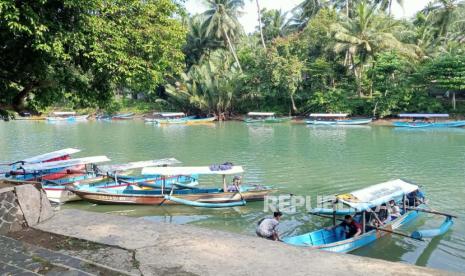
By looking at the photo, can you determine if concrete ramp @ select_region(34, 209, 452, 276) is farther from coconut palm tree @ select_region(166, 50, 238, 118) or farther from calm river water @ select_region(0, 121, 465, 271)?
coconut palm tree @ select_region(166, 50, 238, 118)

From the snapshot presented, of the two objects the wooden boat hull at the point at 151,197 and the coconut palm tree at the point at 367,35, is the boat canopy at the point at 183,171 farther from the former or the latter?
the coconut palm tree at the point at 367,35

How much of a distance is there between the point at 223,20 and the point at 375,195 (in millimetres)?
42013

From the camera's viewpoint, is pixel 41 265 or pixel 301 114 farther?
pixel 301 114

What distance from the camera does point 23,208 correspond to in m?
6.48

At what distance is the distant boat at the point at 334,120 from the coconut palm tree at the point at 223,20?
12473mm

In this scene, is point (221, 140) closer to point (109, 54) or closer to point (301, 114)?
point (301, 114)

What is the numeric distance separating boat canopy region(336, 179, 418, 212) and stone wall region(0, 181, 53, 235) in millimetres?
6981

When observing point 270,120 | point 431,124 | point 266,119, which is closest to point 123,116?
point 266,119

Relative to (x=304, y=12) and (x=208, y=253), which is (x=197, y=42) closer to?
(x=304, y=12)

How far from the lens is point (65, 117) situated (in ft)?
189

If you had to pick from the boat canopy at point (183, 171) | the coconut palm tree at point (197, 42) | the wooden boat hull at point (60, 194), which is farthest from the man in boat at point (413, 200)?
the coconut palm tree at point (197, 42)

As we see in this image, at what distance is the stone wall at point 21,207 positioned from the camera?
245 inches

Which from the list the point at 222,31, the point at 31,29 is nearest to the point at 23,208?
the point at 31,29

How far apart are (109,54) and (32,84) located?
2.17 m
